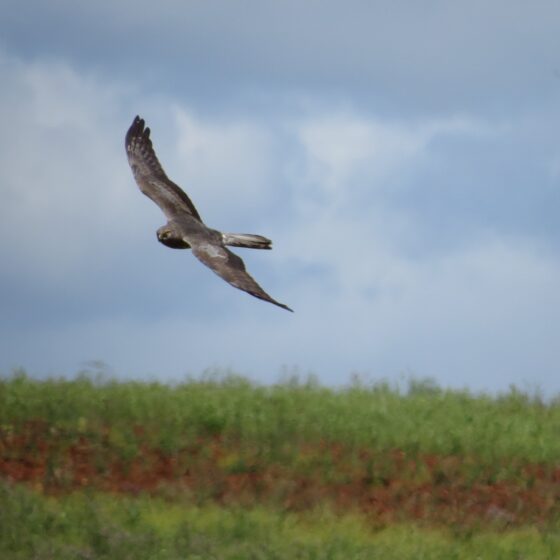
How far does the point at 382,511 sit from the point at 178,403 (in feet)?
9.33

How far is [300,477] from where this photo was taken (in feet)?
48.6

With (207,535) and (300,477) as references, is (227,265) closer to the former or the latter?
(207,535)

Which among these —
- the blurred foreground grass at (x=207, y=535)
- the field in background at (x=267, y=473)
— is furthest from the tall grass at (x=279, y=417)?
the blurred foreground grass at (x=207, y=535)

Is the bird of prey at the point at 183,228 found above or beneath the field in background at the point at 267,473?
above

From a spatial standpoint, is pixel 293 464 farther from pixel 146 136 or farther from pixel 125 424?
pixel 146 136

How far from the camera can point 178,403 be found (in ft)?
53.7

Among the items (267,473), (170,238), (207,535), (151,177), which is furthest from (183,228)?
(207,535)

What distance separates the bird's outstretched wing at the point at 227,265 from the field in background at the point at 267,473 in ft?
6.29

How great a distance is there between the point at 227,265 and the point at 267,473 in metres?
2.83

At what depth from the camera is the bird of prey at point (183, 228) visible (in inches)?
493

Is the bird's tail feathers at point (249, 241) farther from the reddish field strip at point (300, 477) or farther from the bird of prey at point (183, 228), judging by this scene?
the reddish field strip at point (300, 477)

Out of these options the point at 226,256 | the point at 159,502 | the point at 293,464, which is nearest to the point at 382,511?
the point at 293,464

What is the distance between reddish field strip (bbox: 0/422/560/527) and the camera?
47.2 feet

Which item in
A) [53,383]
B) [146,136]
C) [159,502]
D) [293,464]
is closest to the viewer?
[159,502]
